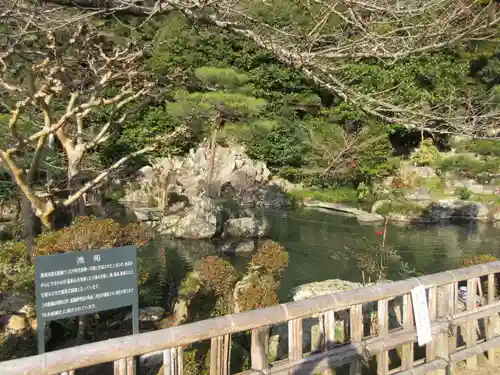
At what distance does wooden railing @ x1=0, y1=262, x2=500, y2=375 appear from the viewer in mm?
1915

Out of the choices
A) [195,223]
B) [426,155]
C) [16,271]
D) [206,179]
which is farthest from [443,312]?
[426,155]

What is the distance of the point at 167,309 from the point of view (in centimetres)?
557

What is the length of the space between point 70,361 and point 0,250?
376 cm

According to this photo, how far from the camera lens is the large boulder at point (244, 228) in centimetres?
1107

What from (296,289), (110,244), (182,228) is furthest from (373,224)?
(110,244)

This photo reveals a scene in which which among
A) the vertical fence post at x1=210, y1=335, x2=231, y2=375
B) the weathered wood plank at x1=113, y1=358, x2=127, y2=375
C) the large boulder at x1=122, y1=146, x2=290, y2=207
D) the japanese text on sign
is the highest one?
the large boulder at x1=122, y1=146, x2=290, y2=207

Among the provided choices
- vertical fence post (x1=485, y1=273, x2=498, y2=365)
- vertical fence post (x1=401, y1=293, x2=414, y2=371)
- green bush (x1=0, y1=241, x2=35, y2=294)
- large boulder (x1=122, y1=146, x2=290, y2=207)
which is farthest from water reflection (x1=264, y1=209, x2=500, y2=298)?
vertical fence post (x1=401, y1=293, x2=414, y2=371)

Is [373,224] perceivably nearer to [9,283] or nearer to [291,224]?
[291,224]

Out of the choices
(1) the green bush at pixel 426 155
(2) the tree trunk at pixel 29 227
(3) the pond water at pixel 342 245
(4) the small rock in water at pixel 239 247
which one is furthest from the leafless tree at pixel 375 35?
(1) the green bush at pixel 426 155

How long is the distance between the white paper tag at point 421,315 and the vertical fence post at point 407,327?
2.7 inches

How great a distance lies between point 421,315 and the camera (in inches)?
116

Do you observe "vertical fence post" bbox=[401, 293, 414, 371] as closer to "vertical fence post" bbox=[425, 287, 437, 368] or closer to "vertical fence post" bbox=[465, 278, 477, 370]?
"vertical fence post" bbox=[425, 287, 437, 368]

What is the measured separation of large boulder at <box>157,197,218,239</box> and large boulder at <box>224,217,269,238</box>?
37cm

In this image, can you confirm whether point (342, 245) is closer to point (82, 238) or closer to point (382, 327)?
point (82, 238)
